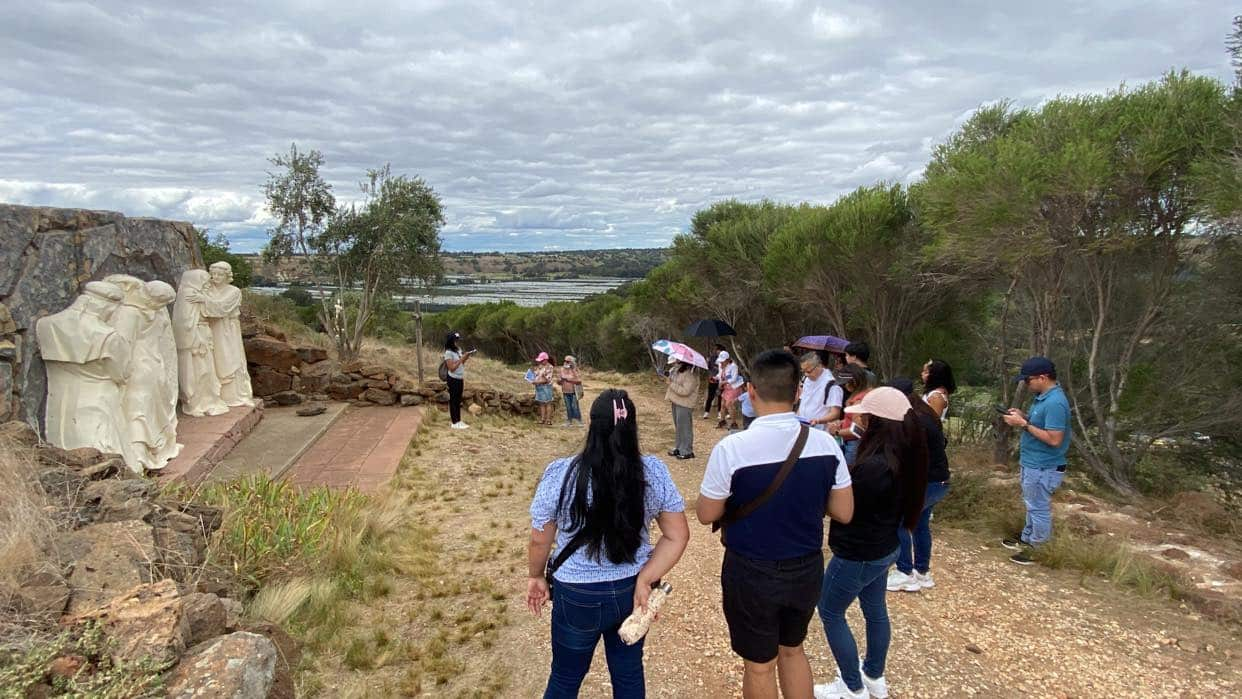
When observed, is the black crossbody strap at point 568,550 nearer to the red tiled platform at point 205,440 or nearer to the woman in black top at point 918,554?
the woman in black top at point 918,554

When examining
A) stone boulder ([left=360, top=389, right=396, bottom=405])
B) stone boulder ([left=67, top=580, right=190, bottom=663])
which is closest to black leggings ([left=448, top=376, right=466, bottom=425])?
stone boulder ([left=360, top=389, right=396, bottom=405])

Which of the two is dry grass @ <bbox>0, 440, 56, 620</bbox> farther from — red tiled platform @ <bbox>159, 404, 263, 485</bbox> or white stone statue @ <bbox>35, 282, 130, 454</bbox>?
red tiled platform @ <bbox>159, 404, 263, 485</bbox>

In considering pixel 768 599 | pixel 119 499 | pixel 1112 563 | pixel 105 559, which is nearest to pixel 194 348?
pixel 119 499

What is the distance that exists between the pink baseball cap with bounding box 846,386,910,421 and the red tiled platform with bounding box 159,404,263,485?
5.51m

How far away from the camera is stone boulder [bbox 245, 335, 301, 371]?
9.95 m

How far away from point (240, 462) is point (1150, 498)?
31.0 ft

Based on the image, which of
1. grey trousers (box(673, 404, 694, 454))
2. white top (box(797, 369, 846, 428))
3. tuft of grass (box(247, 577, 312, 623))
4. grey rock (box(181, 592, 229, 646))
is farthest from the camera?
grey trousers (box(673, 404, 694, 454))

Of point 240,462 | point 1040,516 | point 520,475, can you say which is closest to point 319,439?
point 240,462

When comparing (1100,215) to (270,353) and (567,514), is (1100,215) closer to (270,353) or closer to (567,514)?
(567,514)

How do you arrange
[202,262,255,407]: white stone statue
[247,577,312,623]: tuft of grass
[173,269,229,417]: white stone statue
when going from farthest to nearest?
[202,262,255,407]: white stone statue < [173,269,229,417]: white stone statue < [247,577,312,623]: tuft of grass

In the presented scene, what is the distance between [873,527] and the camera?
9.26ft

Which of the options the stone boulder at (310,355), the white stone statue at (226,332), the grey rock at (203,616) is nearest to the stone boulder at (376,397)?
the stone boulder at (310,355)

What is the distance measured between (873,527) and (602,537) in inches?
48.3

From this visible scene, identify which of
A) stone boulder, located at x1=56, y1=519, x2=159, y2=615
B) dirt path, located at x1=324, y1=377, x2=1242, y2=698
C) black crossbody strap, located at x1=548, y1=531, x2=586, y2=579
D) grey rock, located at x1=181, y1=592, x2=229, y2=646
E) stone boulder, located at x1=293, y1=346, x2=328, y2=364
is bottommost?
dirt path, located at x1=324, y1=377, x2=1242, y2=698
